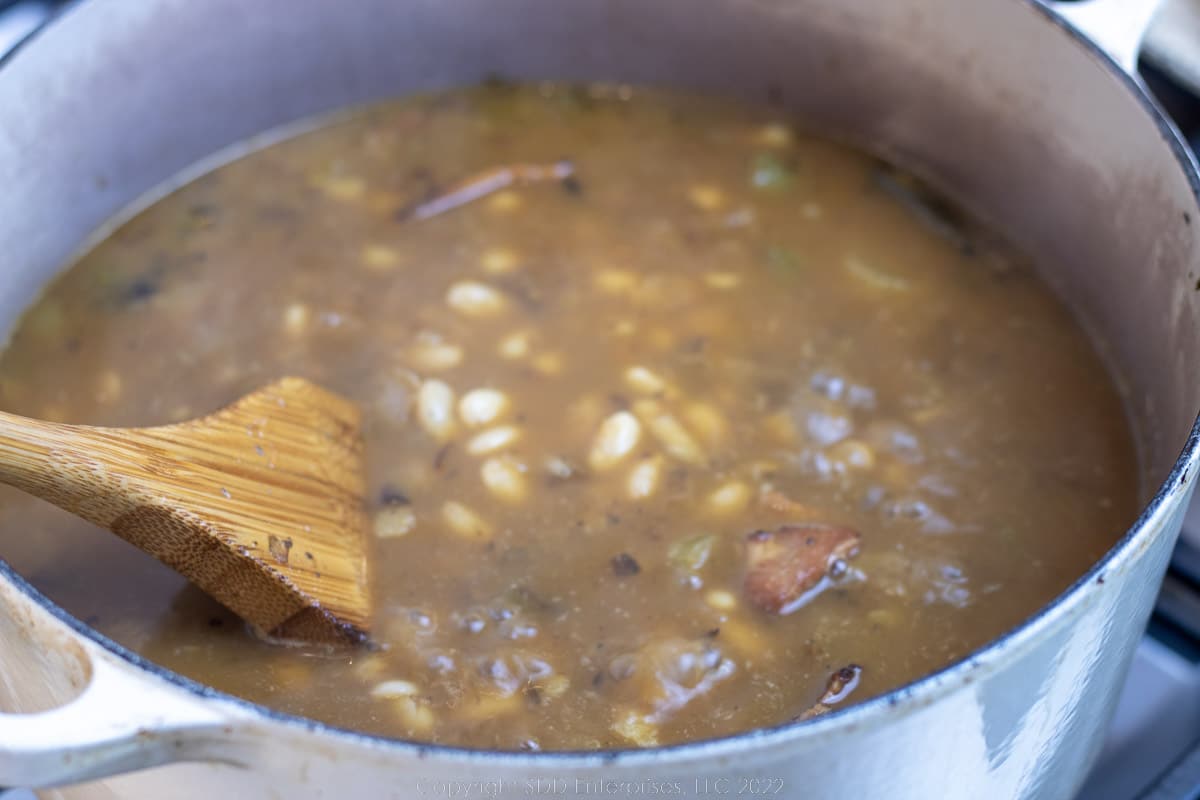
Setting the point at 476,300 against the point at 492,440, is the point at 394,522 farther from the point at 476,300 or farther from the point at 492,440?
the point at 476,300

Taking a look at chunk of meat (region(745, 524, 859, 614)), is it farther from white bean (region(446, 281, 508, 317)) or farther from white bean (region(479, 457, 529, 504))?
white bean (region(446, 281, 508, 317))

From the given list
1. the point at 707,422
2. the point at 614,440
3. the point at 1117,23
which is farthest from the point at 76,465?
the point at 1117,23

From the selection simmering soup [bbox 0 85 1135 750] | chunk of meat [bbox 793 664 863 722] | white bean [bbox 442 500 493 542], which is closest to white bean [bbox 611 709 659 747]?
simmering soup [bbox 0 85 1135 750]

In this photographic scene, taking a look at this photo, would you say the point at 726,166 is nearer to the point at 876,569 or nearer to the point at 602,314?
the point at 602,314

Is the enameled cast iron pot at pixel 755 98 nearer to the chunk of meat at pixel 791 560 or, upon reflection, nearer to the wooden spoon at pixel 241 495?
the wooden spoon at pixel 241 495

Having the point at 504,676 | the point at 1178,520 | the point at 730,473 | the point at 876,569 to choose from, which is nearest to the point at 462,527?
the point at 504,676

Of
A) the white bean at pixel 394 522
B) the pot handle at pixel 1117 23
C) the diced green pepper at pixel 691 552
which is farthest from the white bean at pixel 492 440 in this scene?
the pot handle at pixel 1117 23
